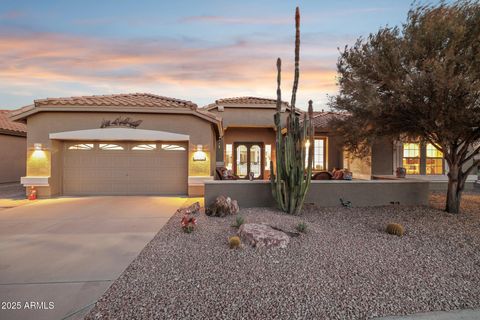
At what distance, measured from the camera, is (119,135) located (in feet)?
35.2

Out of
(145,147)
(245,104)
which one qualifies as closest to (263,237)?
(145,147)

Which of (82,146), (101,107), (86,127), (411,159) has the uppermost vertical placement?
(101,107)

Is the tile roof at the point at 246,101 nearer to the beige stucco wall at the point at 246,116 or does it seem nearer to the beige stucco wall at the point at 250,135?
the beige stucco wall at the point at 246,116

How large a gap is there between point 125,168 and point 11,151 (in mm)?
10351

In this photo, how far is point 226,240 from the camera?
206 inches

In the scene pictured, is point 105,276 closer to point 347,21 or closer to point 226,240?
point 226,240

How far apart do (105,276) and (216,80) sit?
15180 mm

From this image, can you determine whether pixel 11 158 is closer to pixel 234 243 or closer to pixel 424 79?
pixel 234 243

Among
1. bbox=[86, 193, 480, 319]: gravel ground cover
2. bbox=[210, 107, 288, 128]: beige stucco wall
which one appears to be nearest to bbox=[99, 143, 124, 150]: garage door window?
bbox=[86, 193, 480, 319]: gravel ground cover

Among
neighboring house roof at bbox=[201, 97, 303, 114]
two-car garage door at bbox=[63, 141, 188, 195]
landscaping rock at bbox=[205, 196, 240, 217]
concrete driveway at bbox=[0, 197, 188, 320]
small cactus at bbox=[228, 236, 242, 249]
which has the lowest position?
concrete driveway at bbox=[0, 197, 188, 320]

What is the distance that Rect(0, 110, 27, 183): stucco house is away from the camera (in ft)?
49.6

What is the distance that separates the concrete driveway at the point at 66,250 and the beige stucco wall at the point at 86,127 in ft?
6.73

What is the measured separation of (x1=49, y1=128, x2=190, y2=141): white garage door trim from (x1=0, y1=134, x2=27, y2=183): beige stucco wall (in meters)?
8.05

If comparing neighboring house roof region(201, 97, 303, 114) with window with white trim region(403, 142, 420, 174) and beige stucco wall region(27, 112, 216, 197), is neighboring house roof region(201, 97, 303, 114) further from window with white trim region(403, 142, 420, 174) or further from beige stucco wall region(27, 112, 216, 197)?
window with white trim region(403, 142, 420, 174)
